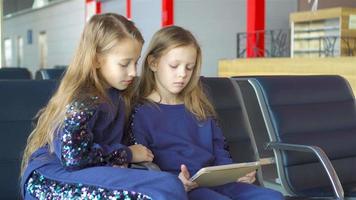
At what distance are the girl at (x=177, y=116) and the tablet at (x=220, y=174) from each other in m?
0.06

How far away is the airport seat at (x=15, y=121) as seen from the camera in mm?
1874

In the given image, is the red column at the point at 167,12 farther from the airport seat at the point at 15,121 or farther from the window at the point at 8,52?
the window at the point at 8,52

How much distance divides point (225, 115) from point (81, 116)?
2.74 feet

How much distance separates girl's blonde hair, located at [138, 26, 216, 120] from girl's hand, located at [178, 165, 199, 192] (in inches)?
10.2

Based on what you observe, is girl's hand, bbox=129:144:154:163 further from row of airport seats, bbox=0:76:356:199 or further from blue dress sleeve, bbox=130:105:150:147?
row of airport seats, bbox=0:76:356:199

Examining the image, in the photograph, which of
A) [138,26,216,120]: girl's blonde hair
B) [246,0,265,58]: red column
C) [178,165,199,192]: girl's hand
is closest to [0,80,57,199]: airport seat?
[138,26,216,120]: girl's blonde hair

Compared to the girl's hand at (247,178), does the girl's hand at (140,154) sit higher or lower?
higher

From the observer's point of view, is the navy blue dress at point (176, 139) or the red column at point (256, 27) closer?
the navy blue dress at point (176, 139)

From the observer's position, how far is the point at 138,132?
6.23 ft

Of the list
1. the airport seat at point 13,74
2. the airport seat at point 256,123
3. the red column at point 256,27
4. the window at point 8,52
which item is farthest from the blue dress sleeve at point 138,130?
the window at point 8,52

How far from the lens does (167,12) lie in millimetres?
11664

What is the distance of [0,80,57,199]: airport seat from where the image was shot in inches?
73.8

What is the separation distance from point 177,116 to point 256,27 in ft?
26.5

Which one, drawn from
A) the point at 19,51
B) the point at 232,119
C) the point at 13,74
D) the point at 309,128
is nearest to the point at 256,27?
the point at 13,74
